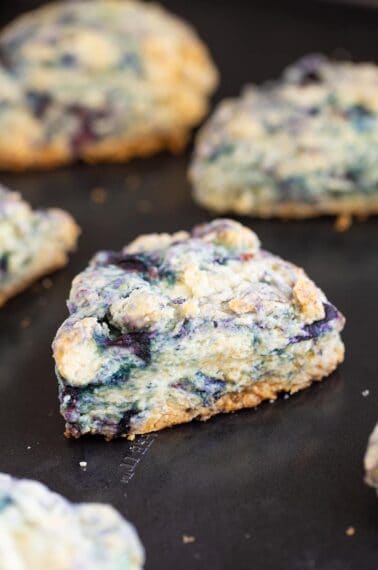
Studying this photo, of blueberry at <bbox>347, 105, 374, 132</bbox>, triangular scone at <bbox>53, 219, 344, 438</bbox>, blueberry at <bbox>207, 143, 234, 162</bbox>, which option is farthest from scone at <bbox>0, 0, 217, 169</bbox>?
triangular scone at <bbox>53, 219, 344, 438</bbox>

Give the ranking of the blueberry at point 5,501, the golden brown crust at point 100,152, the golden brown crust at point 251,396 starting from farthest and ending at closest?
the golden brown crust at point 100,152 → the golden brown crust at point 251,396 → the blueberry at point 5,501

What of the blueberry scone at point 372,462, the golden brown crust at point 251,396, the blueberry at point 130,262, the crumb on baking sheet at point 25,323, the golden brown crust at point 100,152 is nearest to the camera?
the blueberry scone at point 372,462

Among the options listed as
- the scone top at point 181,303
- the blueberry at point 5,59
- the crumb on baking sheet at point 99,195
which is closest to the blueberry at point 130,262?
the scone top at point 181,303

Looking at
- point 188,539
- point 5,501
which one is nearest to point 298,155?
point 188,539

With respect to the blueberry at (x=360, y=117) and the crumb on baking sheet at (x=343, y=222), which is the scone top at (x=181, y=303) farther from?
the blueberry at (x=360, y=117)

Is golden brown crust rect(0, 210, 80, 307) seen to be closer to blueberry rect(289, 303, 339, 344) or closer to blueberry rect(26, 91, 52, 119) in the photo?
blueberry rect(26, 91, 52, 119)

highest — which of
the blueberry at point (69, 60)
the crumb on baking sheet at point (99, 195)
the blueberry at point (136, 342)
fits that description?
the blueberry at point (136, 342)
